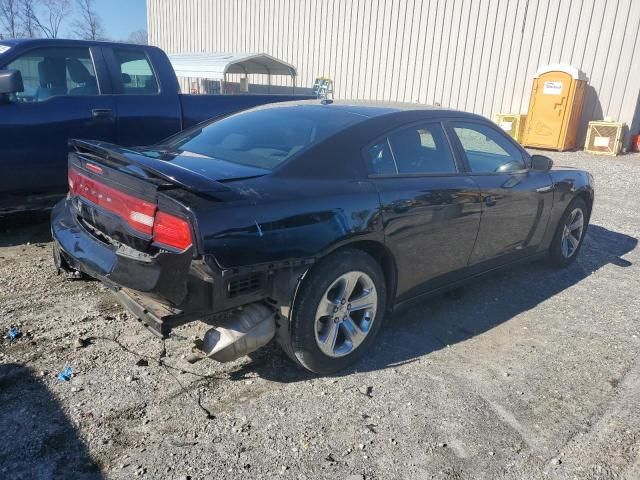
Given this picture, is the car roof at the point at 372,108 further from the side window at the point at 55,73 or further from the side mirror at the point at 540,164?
the side window at the point at 55,73

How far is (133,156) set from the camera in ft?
9.34

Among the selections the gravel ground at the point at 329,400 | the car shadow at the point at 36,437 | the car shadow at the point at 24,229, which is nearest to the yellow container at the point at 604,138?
the gravel ground at the point at 329,400

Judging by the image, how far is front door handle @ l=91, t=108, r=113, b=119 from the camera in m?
5.02

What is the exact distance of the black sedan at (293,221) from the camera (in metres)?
2.46

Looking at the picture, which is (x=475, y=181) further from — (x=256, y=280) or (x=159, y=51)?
(x=159, y=51)

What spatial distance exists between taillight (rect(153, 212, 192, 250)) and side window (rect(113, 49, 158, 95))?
343cm

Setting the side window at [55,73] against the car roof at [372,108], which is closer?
the car roof at [372,108]

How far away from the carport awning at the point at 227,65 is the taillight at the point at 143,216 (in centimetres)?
1372

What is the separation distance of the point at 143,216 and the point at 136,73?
359 cm

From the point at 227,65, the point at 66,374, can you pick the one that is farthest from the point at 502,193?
the point at 227,65

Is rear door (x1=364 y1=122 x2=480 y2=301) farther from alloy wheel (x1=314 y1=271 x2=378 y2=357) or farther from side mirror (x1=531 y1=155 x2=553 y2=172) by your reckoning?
side mirror (x1=531 y1=155 x2=553 y2=172)

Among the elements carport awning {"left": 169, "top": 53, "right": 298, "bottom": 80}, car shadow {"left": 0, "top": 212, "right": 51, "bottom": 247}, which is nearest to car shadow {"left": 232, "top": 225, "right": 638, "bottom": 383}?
car shadow {"left": 0, "top": 212, "right": 51, "bottom": 247}

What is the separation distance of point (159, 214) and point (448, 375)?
1.97 meters

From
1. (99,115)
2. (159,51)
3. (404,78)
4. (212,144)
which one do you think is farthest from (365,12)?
(212,144)
